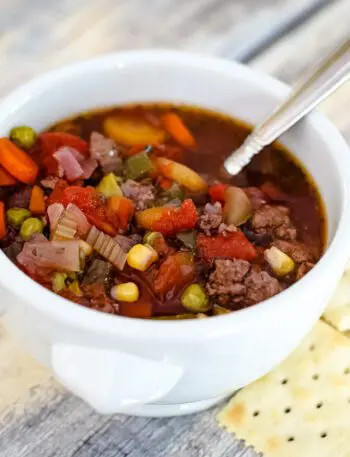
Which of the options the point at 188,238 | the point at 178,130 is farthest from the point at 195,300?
the point at 178,130

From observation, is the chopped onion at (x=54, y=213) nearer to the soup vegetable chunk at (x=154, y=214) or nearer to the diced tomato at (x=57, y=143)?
the soup vegetable chunk at (x=154, y=214)

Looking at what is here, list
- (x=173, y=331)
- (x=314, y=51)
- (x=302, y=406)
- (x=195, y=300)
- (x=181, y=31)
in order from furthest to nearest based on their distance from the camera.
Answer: (x=181, y=31)
(x=314, y=51)
(x=302, y=406)
(x=195, y=300)
(x=173, y=331)

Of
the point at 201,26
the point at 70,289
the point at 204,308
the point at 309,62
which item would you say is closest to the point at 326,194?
the point at 204,308

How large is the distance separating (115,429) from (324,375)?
0.56 metres

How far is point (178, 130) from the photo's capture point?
2.14 m

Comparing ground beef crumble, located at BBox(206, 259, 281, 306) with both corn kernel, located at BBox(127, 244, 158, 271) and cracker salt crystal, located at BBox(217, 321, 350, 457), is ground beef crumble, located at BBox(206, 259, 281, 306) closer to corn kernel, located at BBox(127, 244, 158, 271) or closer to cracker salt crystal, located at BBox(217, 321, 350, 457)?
corn kernel, located at BBox(127, 244, 158, 271)

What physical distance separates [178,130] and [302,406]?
0.84m

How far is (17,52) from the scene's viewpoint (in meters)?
2.92

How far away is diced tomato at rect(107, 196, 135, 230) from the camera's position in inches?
72.2

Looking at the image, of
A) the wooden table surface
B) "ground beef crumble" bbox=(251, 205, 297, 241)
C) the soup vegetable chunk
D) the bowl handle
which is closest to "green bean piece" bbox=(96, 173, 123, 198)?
the soup vegetable chunk

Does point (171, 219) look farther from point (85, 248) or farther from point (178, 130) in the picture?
point (178, 130)

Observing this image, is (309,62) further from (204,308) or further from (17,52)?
(204,308)

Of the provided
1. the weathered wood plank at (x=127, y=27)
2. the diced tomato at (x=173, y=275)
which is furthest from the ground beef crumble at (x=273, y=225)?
the weathered wood plank at (x=127, y=27)

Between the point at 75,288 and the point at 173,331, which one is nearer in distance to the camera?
the point at 173,331
